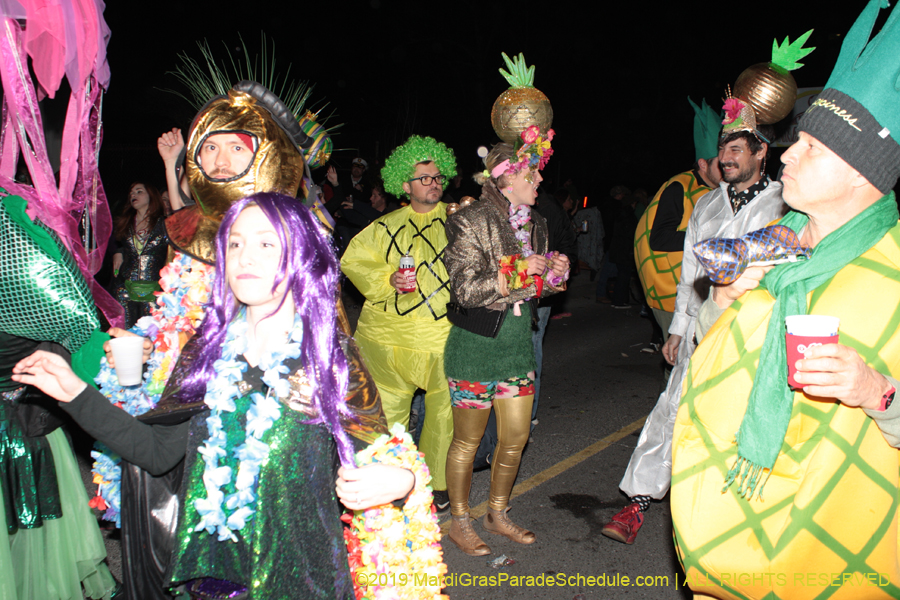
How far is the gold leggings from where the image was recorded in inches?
140

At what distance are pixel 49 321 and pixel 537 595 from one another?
258 centimetres

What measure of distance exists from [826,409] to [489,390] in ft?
6.41

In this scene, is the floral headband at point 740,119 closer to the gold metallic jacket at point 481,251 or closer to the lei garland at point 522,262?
the lei garland at point 522,262

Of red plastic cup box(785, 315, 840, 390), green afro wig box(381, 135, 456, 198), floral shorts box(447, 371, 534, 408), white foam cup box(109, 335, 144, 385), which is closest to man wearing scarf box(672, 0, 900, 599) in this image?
red plastic cup box(785, 315, 840, 390)

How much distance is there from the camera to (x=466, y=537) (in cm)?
367

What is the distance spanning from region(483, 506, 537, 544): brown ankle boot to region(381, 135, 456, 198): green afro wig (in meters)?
→ 2.23

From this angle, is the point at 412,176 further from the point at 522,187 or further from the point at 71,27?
the point at 71,27

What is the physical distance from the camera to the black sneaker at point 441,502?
417 centimetres

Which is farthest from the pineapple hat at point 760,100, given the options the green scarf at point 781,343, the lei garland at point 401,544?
the lei garland at point 401,544

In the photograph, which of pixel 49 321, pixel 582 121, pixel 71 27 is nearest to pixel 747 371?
pixel 49 321

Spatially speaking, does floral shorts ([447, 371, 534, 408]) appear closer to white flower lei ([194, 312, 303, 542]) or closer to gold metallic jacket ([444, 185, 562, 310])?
gold metallic jacket ([444, 185, 562, 310])

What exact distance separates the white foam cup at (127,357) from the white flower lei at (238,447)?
14.5 inches

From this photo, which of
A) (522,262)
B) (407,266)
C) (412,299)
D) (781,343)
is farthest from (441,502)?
(781,343)

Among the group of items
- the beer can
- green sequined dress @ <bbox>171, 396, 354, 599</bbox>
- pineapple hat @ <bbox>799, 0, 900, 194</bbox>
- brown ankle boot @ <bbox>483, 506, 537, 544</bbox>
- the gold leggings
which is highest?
pineapple hat @ <bbox>799, 0, 900, 194</bbox>
